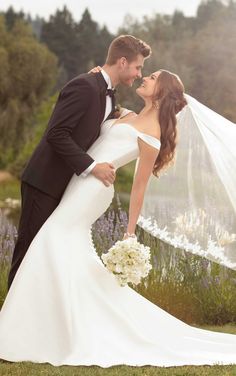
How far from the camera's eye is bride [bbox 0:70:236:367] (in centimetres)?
492

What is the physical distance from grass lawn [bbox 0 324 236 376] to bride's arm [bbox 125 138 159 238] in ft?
3.08

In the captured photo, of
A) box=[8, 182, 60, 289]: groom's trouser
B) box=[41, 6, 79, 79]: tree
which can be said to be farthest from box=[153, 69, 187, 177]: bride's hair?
box=[41, 6, 79, 79]: tree

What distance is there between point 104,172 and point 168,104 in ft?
2.16

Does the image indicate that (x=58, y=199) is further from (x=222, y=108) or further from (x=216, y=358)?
(x=222, y=108)

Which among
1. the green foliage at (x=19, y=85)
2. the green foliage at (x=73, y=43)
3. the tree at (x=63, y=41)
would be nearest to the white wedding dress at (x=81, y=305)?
the green foliage at (x=19, y=85)

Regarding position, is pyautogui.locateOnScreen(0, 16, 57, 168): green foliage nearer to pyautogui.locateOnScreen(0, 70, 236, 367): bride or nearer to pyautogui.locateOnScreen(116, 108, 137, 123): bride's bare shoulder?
pyautogui.locateOnScreen(116, 108, 137, 123): bride's bare shoulder

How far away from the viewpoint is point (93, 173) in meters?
5.01

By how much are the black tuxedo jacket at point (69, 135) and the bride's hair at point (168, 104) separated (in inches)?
15.6

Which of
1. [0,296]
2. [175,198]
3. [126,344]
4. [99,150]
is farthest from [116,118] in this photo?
[0,296]

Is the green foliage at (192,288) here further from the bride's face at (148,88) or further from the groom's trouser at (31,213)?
the bride's face at (148,88)

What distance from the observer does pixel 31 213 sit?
5.10 metres

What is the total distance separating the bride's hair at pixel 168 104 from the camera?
5148 millimetres

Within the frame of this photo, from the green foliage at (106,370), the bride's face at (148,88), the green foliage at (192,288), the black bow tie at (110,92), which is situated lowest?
the green foliage at (192,288)

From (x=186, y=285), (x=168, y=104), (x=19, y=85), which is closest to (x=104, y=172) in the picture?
(x=168, y=104)
